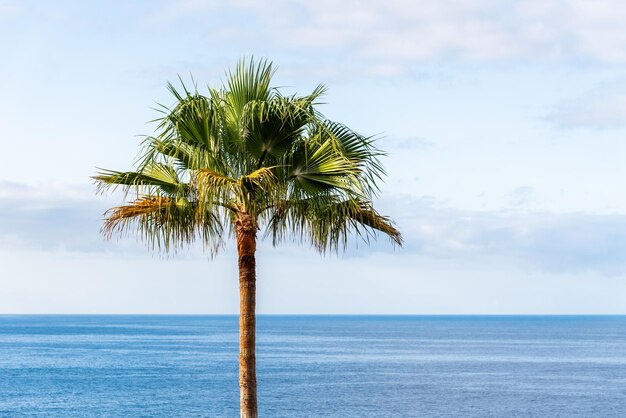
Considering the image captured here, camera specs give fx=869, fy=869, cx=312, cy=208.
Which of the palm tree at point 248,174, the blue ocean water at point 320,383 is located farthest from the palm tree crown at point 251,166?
the blue ocean water at point 320,383

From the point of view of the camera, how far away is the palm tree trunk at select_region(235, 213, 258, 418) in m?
12.6

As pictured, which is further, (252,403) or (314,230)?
(314,230)

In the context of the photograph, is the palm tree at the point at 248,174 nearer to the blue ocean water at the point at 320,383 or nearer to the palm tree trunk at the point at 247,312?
the palm tree trunk at the point at 247,312

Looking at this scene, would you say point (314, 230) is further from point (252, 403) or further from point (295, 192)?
point (252, 403)

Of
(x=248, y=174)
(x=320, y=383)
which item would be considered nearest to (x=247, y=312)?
(x=248, y=174)

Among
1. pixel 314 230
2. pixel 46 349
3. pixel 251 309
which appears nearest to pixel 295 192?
pixel 314 230

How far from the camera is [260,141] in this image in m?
Answer: 13.2

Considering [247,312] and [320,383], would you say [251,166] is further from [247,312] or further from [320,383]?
[320,383]

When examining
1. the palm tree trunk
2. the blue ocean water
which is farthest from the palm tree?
the blue ocean water

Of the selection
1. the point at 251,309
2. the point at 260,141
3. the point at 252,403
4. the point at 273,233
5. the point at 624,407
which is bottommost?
the point at 624,407

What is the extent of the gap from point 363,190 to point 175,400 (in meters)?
80.8

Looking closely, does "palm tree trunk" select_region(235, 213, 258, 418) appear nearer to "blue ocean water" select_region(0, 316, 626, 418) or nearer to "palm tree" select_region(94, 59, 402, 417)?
"palm tree" select_region(94, 59, 402, 417)

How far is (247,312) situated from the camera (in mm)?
12836

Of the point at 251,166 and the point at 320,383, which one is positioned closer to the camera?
the point at 251,166
